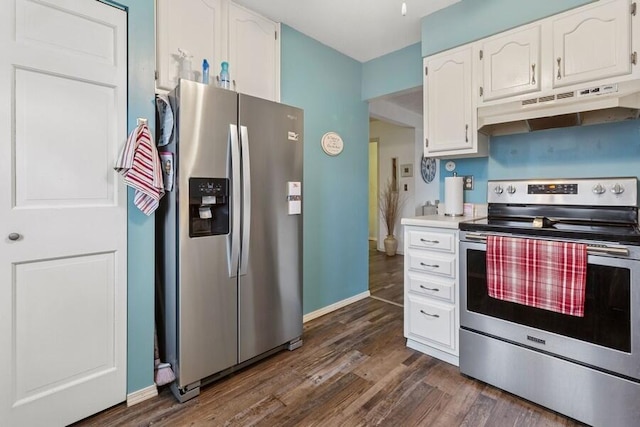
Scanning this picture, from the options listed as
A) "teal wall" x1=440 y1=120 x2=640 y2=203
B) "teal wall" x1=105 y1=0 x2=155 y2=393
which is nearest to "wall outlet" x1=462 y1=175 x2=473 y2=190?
"teal wall" x1=440 y1=120 x2=640 y2=203

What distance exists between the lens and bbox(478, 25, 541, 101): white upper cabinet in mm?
2008

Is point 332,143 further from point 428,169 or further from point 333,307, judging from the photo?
point 428,169

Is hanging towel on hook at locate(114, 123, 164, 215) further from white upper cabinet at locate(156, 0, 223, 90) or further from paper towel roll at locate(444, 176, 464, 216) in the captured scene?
paper towel roll at locate(444, 176, 464, 216)

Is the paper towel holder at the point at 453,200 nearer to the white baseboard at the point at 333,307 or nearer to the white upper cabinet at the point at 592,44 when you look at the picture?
the white upper cabinet at the point at 592,44

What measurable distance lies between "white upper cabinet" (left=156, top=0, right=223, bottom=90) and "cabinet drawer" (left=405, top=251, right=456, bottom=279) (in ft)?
6.41

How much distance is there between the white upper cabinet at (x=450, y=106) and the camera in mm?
2295

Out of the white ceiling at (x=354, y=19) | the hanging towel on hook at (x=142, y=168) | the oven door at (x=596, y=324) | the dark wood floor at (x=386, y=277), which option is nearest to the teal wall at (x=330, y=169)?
the white ceiling at (x=354, y=19)

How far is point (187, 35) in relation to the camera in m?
2.04

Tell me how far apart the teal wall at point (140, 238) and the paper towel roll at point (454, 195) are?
2.18m

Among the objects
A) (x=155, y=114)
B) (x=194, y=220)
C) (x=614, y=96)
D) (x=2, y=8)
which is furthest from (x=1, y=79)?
(x=614, y=96)

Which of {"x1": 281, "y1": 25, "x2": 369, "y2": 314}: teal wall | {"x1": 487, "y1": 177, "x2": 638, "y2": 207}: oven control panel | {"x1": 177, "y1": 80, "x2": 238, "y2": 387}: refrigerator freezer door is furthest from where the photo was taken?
{"x1": 281, "y1": 25, "x2": 369, "y2": 314}: teal wall

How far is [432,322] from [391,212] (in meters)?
3.72

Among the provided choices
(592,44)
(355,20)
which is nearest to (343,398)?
(592,44)

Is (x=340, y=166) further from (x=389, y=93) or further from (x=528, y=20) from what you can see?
(x=528, y=20)
